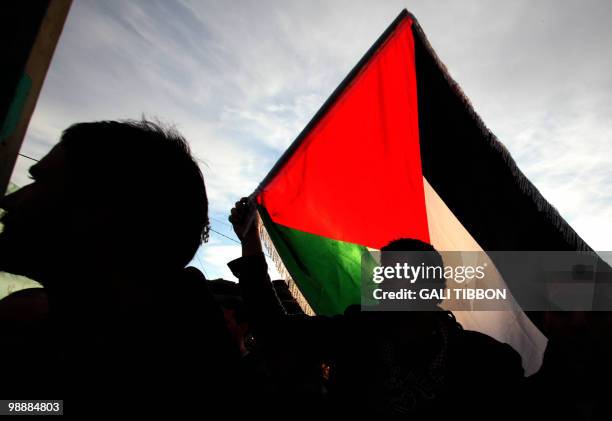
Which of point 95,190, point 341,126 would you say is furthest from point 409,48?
point 95,190

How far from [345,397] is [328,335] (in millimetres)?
357

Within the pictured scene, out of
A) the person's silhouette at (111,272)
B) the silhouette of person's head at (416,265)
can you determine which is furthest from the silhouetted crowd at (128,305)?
the silhouette of person's head at (416,265)

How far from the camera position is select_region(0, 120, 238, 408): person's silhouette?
0.76 meters

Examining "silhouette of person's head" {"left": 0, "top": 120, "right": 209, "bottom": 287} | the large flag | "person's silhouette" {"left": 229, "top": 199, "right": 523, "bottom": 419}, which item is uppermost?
the large flag

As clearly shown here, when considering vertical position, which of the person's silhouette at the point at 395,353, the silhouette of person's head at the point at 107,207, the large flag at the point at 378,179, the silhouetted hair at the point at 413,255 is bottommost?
the person's silhouette at the point at 395,353

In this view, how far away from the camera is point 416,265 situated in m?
2.09

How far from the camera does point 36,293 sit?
3.40ft

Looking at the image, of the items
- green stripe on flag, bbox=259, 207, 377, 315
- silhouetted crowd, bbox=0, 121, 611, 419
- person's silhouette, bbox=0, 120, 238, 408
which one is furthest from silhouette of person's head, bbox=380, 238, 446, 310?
person's silhouette, bbox=0, 120, 238, 408

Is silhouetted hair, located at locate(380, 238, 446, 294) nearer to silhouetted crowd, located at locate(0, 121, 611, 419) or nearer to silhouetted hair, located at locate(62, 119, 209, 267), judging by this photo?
silhouetted crowd, located at locate(0, 121, 611, 419)

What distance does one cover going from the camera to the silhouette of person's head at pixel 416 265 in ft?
6.70

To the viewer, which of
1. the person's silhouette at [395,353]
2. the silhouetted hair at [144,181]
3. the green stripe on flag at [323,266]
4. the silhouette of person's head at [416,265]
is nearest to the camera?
the silhouetted hair at [144,181]

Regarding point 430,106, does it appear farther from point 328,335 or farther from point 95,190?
point 95,190

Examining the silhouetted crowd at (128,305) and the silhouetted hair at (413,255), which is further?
the silhouetted hair at (413,255)

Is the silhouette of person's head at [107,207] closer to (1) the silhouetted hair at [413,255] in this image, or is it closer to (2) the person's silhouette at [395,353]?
(2) the person's silhouette at [395,353]
